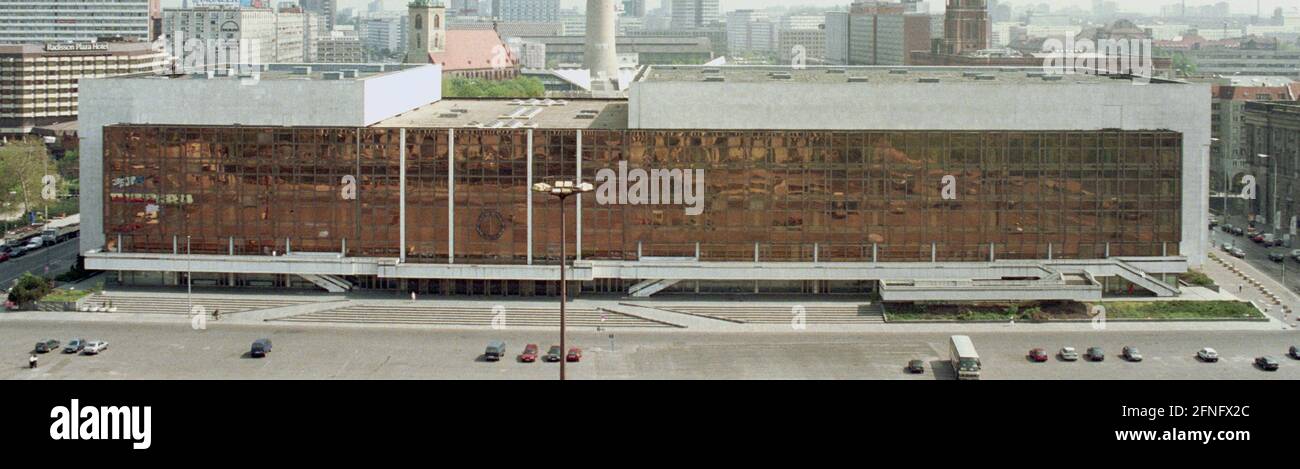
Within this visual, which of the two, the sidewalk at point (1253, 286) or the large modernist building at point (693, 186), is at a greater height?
the large modernist building at point (693, 186)

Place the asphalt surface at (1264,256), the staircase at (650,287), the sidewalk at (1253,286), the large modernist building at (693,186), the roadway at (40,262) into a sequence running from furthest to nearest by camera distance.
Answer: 1. the roadway at (40,262)
2. the asphalt surface at (1264,256)
3. the staircase at (650,287)
4. the large modernist building at (693,186)
5. the sidewalk at (1253,286)

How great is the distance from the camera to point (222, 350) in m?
66.4

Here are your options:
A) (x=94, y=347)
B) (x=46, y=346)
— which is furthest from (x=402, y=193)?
(x=46, y=346)

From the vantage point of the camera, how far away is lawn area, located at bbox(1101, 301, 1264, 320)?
7300 cm

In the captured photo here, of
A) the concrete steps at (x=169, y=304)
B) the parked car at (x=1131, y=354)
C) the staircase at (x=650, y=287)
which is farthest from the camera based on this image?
the staircase at (x=650, y=287)

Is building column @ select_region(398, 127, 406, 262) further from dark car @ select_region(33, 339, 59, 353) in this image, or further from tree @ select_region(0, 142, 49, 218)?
tree @ select_region(0, 142, 49, 218)

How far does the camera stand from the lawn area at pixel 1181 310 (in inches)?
2874

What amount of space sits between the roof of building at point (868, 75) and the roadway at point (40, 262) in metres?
37.8

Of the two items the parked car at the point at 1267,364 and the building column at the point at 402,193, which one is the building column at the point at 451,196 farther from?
the parked car at the point at 1267,364

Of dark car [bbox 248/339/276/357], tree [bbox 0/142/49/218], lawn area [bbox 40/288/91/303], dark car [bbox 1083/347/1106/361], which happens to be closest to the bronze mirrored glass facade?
lawn area [bbox 40/288/91/303]

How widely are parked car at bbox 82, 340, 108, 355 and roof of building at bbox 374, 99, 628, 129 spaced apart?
19.1m

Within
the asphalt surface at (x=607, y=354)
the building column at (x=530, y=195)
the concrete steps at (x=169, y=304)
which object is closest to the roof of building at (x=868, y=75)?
the building column at (x=530, y=195)

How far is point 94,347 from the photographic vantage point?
65.4 m
